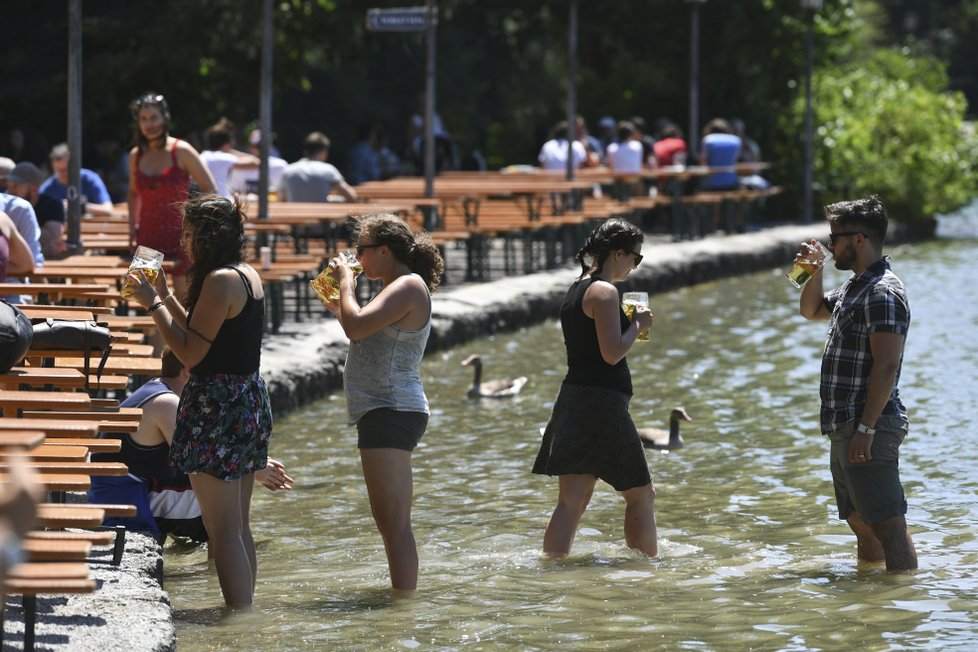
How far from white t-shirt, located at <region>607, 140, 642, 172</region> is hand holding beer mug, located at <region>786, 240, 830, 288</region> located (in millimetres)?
14718

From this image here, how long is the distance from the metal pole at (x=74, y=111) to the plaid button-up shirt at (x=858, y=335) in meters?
5.73

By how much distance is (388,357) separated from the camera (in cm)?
657

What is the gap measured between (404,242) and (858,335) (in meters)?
1.74

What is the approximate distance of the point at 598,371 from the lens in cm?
713

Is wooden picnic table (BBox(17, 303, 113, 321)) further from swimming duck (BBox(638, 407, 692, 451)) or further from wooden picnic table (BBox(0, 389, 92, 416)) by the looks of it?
swimming duck (BBox(638, 407, 692, 451))

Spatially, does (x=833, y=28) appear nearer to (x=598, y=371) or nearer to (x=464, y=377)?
(x=464, y=377)

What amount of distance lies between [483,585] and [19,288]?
257 centimetres

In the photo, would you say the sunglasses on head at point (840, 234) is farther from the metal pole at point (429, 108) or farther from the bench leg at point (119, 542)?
the metal pole at point (429, 108)

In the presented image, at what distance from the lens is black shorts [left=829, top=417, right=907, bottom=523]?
668 cm

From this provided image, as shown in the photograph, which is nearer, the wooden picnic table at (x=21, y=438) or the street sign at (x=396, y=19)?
the wooden picnic table at (x=21, y=438)

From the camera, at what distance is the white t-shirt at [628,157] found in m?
21.6

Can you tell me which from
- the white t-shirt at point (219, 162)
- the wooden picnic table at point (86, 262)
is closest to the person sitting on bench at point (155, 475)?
the wooden picnic table at point (86, 262)

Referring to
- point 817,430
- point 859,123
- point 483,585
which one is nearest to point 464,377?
point 817,430

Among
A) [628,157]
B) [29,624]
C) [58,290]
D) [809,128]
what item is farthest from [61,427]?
[809,128]
